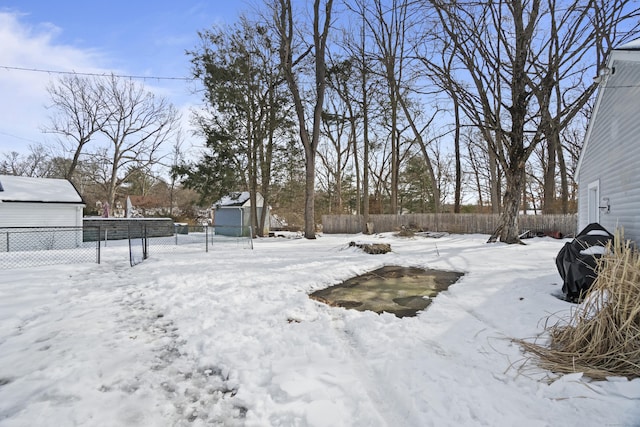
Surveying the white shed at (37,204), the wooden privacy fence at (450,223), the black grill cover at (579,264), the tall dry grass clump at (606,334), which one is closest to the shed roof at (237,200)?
the wooden privacy fence at (450,223)

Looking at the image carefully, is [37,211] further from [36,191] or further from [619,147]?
[619,147]

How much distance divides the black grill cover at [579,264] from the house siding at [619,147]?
1144 mm

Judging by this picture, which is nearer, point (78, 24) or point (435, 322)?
point (435, 322)

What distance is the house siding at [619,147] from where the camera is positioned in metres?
5.75

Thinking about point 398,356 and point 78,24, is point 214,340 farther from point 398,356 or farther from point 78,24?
point 78,24

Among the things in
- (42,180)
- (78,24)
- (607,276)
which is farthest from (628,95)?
(42,180)

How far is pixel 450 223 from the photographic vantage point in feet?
59.2

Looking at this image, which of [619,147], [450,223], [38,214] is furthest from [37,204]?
[450,223]

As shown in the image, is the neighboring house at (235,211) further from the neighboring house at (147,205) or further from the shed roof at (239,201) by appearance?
the neighboring house at (147,205)

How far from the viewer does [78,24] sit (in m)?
9.74

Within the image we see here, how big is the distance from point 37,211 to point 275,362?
15.9 m

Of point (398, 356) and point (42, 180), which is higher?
point (42, 180)

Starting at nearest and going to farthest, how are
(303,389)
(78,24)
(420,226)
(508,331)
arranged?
(303,389)
(508,331)
(78,24)
(420,226)

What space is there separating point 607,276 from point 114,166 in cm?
2699
